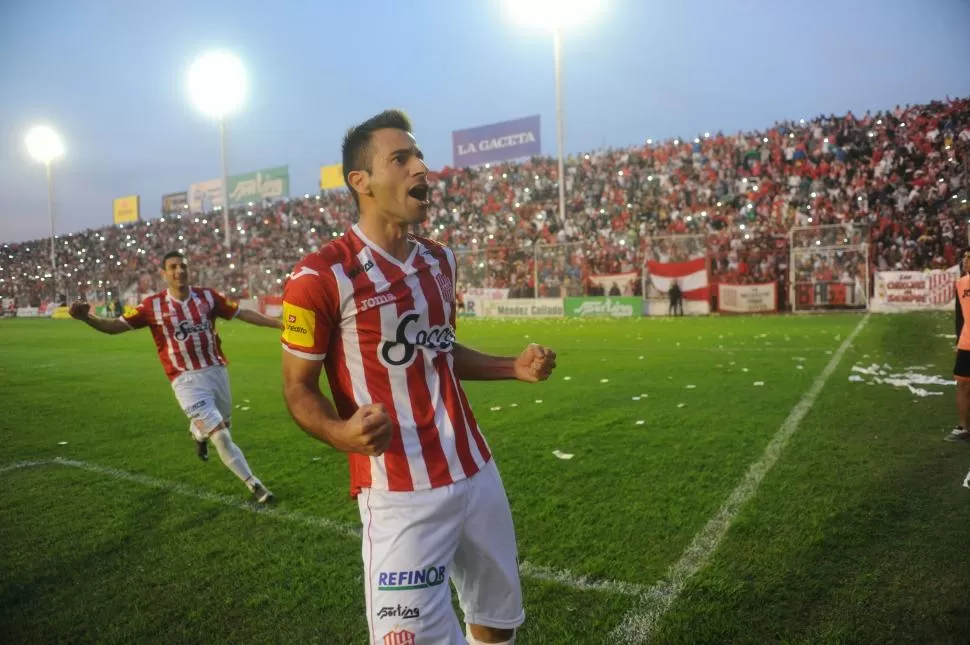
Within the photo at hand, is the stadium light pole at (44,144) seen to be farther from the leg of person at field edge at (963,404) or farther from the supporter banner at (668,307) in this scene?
the leg of person at field edge at (963,404)

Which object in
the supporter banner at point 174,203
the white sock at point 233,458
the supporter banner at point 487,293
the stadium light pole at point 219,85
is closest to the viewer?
the white sock at point 233,458

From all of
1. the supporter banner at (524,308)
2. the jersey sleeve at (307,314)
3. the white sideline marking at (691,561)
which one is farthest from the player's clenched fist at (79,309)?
the supporter banner at (524,308)

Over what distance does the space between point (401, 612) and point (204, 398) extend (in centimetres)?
469

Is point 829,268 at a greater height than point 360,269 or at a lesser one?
greater

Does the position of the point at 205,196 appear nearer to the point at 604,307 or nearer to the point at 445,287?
the point at 604,307

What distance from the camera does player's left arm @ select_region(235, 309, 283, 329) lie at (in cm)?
610

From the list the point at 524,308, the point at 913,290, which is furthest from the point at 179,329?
the point at 913,290

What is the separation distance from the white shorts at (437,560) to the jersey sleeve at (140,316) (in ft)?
16.1

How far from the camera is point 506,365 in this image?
2541mm

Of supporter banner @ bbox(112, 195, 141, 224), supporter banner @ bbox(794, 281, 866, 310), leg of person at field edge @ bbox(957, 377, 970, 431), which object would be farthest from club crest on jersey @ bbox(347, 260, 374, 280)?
supporter banner @ bbox(112, 195, 141, 224)

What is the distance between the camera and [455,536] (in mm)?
2107

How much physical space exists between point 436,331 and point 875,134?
31.0 m

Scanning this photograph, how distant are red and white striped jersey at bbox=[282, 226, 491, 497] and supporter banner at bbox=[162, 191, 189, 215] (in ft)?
226

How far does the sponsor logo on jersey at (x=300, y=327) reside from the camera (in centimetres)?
207
